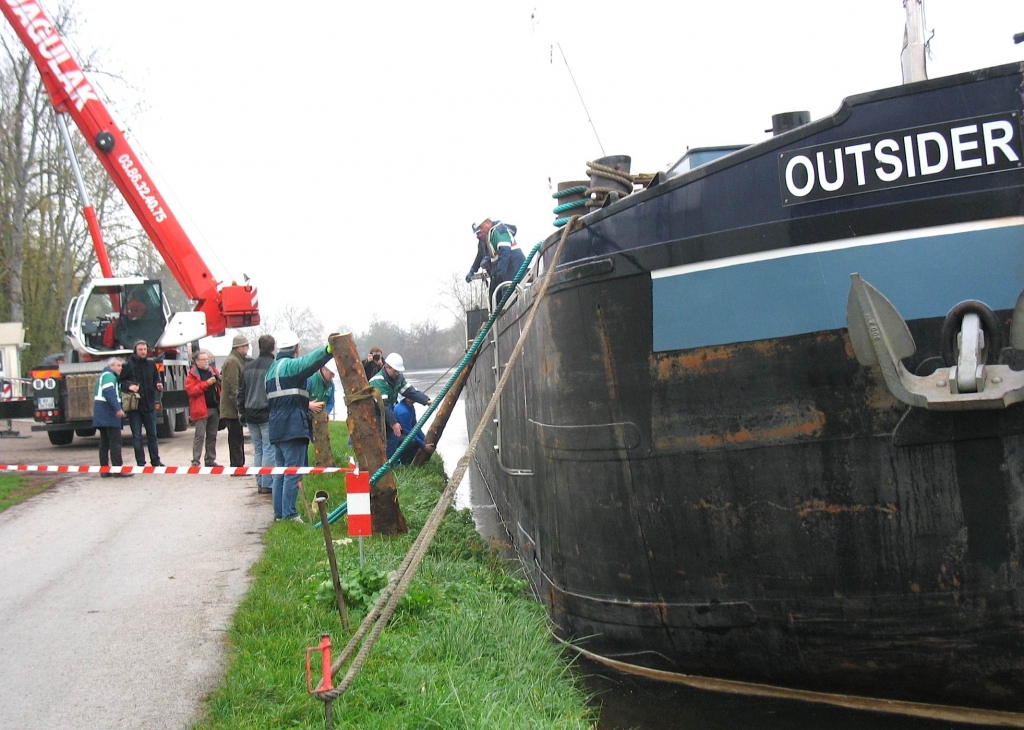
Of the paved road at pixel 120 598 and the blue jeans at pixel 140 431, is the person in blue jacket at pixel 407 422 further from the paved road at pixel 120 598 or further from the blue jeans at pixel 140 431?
the blue jeans at pixel 140 431

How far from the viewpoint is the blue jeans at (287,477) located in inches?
333

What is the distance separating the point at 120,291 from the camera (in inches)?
652

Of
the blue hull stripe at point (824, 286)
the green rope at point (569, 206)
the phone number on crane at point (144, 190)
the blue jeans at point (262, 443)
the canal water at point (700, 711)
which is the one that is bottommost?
the canal water at point (700, 711)

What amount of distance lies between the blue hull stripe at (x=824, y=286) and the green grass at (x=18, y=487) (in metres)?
8.09

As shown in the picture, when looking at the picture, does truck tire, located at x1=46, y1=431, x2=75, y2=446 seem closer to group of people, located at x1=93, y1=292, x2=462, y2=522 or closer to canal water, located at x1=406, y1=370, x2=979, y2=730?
group of people, located at x1=93, y1=292, x2=462, y2=522

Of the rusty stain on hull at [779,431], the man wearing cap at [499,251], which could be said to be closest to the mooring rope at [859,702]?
the rusty stain on hull at [779,431]

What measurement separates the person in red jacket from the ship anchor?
9830 mm

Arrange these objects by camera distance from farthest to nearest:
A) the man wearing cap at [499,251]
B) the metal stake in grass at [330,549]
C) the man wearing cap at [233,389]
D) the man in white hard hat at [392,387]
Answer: the man in white hard hat at [392,387], the man wearing cap at [233,389], the man wearing cap at [499,251], the metal stake in grass at [330,549]

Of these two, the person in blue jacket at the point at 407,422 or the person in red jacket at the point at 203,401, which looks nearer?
the person in red jacket at the point at 203,401

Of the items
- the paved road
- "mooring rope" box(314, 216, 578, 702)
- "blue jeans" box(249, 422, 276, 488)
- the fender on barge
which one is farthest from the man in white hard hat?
"mooring rope" box(314, 216, 578, 702)

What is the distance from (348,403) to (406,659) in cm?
351

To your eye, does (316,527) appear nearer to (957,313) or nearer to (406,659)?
(406,659)

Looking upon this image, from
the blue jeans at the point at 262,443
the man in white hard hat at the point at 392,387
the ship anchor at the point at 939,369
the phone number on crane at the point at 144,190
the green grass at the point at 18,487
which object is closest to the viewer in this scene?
the ship anchor at the point at 939,369

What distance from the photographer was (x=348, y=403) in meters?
8.00
